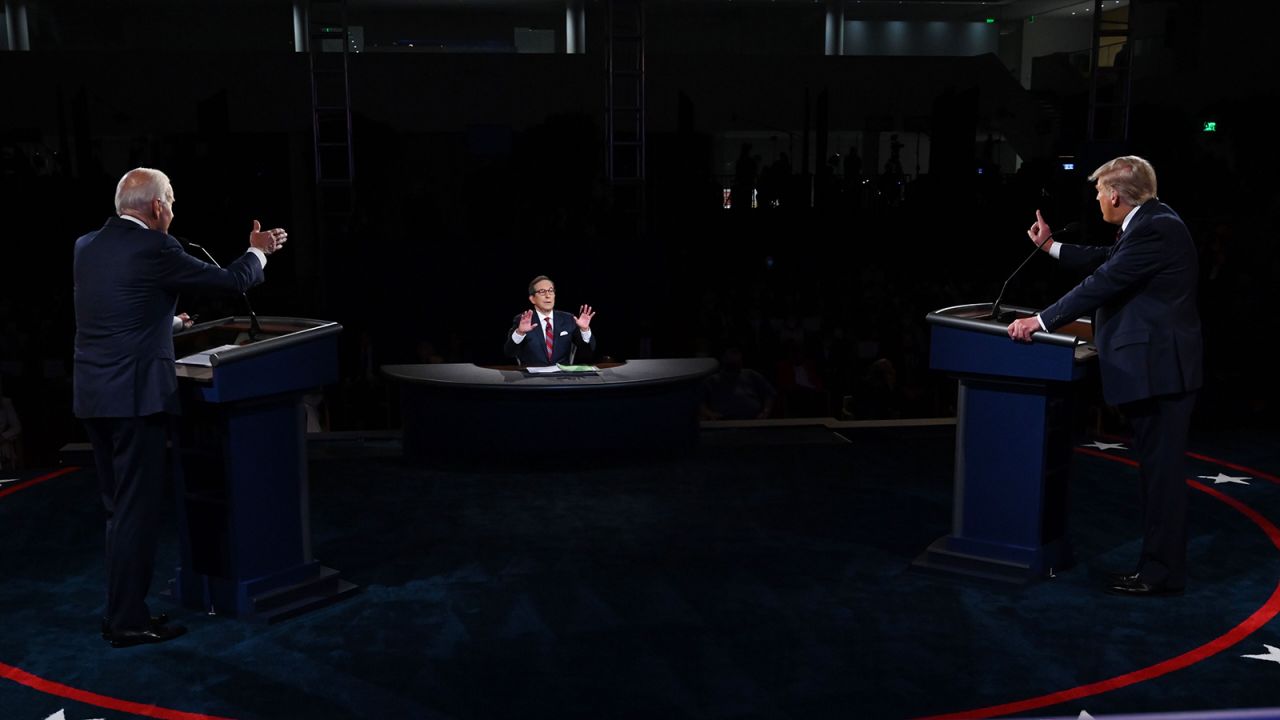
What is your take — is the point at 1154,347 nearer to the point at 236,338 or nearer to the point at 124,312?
the point at 236,338

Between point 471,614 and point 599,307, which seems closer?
point 471,614

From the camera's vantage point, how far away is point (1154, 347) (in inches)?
154

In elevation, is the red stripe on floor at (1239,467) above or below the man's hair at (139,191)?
below

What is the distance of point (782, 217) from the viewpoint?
13.3 metres

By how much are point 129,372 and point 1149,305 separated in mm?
3474

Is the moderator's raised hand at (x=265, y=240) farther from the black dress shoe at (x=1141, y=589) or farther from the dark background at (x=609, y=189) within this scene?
the dark background at (x=609, y=189)

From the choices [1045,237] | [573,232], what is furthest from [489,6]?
[1045,237]

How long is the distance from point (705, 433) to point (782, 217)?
690 centimetres

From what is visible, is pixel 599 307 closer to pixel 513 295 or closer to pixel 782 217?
pixel 513 295

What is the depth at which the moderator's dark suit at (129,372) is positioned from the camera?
3520 mm

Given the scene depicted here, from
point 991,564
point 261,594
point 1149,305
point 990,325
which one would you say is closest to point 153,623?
point 261,594

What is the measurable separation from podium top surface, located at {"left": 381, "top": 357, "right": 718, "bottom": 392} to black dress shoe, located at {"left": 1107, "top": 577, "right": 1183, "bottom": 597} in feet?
9.15

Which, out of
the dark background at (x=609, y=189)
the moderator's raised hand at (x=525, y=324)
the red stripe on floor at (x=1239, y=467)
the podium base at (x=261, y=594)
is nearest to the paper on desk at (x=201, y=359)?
the podium base at (x=261, y=594)

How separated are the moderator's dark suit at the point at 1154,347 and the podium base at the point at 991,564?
339 millimetres
